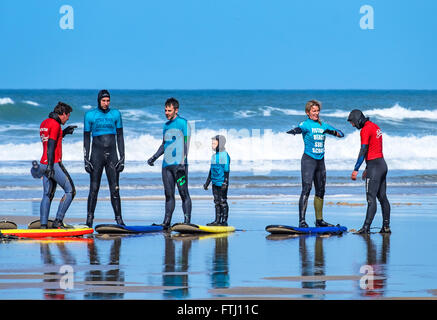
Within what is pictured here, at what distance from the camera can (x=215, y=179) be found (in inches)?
607

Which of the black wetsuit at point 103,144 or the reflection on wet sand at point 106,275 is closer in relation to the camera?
the reflection on wet sand at point 106,275

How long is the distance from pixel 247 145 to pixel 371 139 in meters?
29.6

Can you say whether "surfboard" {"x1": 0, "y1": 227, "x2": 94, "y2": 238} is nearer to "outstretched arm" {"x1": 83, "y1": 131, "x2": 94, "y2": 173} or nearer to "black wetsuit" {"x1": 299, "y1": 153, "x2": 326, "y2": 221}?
"outstretched arm" {"x1": 83, "y1": 131, "x2": 94, "y2": 173}

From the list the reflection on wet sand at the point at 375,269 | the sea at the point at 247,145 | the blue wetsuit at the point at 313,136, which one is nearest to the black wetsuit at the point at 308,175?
the blue wetsuit at the point at 313,136

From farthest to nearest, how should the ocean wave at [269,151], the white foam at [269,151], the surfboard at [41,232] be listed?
the ocean wave at [269,151]
the white foam at [269,151]
the surfboard at [41,232]

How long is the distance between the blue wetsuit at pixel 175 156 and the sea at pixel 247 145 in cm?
727

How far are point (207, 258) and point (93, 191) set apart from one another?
369cm

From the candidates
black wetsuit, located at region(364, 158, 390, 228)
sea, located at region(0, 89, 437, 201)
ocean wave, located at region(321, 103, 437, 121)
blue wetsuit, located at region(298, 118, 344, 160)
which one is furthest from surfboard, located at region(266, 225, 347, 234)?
ocean wave, located at region(321, 103, 437, 121)

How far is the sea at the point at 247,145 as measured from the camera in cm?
2564

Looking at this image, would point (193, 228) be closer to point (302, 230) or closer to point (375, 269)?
point (302, 230)

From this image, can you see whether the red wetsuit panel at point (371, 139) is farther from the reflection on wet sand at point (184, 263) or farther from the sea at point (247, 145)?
the sea at point (247, 145)

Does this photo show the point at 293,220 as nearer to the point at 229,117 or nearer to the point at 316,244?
the point at 316,244

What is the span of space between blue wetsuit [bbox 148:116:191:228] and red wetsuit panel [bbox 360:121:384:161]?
2691 millimetres

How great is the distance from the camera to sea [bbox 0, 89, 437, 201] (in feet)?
84.1
